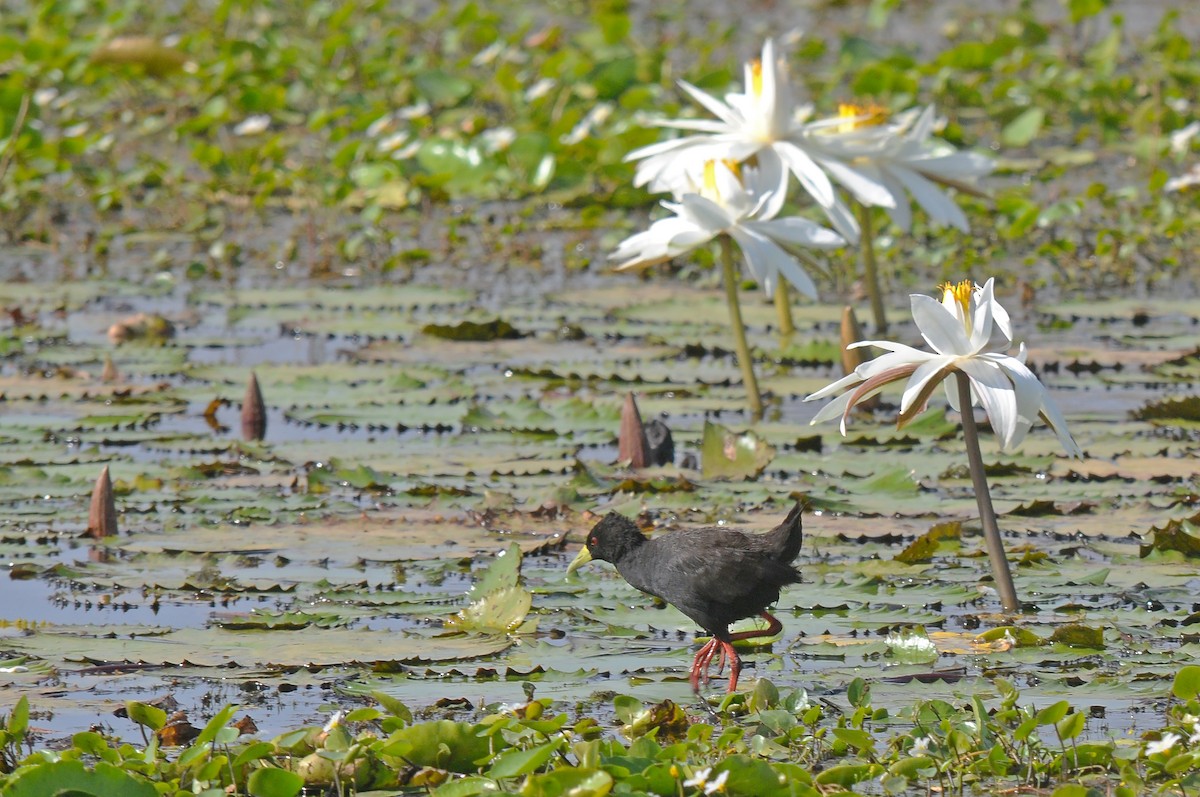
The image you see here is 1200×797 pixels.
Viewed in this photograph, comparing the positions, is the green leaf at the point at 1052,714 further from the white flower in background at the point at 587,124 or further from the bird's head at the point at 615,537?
the white flower in background at the point at 587,124

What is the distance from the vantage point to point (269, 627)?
13.3ft

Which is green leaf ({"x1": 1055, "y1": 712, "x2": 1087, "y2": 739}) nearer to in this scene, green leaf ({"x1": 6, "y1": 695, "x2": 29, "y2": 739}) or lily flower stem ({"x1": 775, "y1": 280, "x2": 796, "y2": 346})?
green leaf ({"x1": 6, "y1": 695, "x2": 29, "y2": 739})

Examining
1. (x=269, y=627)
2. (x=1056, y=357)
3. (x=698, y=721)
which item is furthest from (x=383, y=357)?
(x=698, y=721)

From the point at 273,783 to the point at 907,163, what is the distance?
4208 millimetres

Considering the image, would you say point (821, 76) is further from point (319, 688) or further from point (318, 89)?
point (319, 688)

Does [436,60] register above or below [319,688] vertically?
above

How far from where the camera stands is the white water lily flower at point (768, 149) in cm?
614

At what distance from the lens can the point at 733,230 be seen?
5.71m

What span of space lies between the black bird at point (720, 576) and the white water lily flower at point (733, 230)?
180 cm

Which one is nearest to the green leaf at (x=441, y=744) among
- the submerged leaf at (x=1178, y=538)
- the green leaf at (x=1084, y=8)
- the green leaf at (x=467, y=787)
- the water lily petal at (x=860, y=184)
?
the green leaf at (x=467, y=787)

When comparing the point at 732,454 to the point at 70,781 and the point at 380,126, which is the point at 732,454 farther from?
the point at 380,126

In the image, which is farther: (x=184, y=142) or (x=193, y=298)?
(x=184, y=142)

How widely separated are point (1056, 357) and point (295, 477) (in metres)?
2.87

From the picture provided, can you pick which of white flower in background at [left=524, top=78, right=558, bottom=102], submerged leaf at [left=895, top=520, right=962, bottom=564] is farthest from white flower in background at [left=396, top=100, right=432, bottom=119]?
submerged leaf at [left=895, top=520, right=962, bottom=564]
